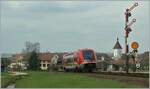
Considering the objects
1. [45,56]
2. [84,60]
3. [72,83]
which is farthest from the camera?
[45,56]

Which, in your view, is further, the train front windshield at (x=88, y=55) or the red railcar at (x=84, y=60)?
the train front windshield at (x=88, y=55)

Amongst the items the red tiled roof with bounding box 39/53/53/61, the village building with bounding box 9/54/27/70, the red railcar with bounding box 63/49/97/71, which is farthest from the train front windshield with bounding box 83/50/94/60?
the red tiled roof with bounding box 39/53/53/61

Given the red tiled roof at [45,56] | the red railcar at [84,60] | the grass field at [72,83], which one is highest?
the red tiled roof at [45,56]

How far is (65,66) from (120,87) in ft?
159

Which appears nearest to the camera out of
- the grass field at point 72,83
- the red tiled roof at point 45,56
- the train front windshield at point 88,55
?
the grass field at point 72,83

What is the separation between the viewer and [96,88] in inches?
968

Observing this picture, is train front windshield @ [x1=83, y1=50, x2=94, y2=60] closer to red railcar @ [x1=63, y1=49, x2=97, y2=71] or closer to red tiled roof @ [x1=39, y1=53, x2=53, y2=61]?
red railcar @ [x1=63, y1=49, x2=97, y2=71]

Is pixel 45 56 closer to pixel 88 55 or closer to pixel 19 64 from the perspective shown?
pixel 19 64

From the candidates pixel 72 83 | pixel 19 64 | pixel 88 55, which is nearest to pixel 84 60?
pixel 88 55

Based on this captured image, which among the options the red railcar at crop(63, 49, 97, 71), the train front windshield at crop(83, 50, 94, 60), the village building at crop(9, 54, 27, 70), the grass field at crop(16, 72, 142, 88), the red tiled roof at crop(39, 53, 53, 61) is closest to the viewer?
the grass field at crop(16, 72, 142, 88)

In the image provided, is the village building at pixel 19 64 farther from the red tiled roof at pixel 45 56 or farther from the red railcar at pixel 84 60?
the red railcar at pixel 84 60

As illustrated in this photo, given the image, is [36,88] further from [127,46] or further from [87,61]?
[87,61]

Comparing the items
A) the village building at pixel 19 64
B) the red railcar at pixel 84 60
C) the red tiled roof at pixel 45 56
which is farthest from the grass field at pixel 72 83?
the red tiled roof at pixel 45 56

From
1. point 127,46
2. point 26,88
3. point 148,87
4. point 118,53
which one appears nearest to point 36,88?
point 26,88
